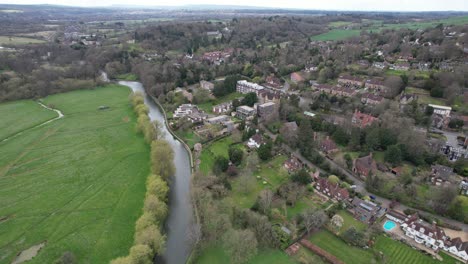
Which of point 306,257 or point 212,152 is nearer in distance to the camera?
point 306,257

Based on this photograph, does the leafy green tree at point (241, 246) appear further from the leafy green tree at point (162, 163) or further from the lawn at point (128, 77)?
the lawn at point (128, 77)

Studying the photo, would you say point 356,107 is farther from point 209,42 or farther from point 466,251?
point 209,42

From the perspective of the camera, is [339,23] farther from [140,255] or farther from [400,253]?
[140,255]

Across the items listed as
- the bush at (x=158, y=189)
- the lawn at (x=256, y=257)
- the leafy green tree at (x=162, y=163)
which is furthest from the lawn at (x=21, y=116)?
the lawn at (x=256, y=257)

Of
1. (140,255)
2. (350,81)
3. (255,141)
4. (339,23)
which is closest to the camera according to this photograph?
(140,255)

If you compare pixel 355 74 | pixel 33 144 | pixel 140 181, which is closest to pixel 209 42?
pixel 355 74

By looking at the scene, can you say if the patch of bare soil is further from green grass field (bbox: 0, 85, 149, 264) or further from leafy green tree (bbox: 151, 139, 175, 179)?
leafy green tree (bbox: 151, 139, 175, 179)

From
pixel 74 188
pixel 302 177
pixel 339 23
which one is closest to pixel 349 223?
pixel 302 177
